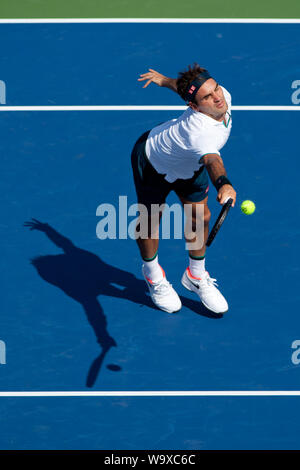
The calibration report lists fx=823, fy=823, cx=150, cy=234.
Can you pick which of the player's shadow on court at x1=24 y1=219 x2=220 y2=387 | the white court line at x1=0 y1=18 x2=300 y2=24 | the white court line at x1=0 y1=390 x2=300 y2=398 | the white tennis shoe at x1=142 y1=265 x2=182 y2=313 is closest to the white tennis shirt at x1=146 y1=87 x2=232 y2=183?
the white tennis shoe at x1=142 y1=265 x2=182 y2=313

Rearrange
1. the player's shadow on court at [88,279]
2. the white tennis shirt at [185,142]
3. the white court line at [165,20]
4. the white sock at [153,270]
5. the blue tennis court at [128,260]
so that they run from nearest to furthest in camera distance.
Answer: the white tennis shirt at [185,142]
the blue tennis court at [128,260]
the white sock at [153,270]
the player's shadow on court at [88,279]
the white court line at [165,20]

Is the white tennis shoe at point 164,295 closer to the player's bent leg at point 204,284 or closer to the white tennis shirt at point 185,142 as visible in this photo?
the player's bent leg at point 204,284

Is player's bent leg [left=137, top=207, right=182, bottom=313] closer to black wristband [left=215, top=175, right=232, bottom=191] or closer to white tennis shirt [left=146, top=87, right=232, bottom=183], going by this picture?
white tennis shirt [left=146, top=87, right=232, bottom=183]

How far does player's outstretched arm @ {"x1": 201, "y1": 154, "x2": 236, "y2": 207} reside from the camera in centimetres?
639

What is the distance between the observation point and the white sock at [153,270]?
8.21 m

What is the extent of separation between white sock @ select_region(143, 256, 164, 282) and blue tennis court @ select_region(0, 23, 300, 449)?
1.30 feet

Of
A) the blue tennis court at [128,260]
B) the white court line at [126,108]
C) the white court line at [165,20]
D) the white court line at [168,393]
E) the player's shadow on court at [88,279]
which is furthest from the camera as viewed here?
the white court line at [165,20]

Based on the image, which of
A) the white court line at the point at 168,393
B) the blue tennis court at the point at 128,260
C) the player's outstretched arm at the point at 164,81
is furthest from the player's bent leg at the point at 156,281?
the player's outstretched arm at the point at 164,81

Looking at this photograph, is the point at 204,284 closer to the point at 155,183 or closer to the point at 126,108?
the point at 155,183

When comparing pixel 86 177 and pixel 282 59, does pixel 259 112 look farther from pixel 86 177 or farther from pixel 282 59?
pixel 86 177

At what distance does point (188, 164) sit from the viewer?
23.8 feet

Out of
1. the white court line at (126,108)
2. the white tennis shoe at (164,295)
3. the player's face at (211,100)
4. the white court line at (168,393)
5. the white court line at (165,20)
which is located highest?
the white court line at (165,20)

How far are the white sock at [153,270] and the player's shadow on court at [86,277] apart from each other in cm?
39

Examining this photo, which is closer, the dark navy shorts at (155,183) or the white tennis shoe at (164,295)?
the dark navy shorts at (155,183)
